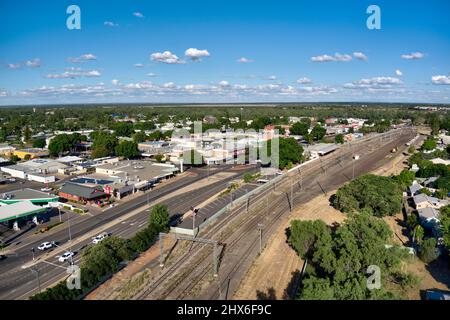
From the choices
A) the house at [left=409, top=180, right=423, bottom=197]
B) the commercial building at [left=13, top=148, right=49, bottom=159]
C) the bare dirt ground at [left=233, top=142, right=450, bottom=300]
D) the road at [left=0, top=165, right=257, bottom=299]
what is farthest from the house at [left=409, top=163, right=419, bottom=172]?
the commercial building at [left=13, top=148, right=49, bottom=159]

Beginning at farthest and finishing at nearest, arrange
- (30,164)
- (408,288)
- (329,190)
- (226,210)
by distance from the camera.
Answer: (30,164), (329,190), (226,210), (408,288)

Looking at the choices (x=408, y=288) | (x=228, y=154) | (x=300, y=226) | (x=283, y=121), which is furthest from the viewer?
(x=283, y=121)

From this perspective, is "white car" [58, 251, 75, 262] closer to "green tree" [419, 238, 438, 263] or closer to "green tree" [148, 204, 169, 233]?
"green tree" [148, 204, 169, 233]

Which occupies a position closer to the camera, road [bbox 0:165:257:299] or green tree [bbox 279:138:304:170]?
road [bbox 0:165:257:299]

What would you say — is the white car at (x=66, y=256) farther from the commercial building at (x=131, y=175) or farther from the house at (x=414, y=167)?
the house at (x=414, y=167)

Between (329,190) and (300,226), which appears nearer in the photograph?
(300,226)
